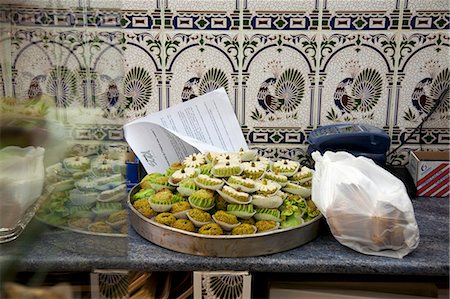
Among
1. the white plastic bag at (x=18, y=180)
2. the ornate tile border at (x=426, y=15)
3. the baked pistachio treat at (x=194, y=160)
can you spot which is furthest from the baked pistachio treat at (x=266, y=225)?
the ornate tile border at (x=426, y=15)

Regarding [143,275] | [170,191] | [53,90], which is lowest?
[143,275]

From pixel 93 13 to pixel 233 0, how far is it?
35.5 inches

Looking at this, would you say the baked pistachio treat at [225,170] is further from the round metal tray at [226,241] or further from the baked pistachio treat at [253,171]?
the round metal tray at [226,241]

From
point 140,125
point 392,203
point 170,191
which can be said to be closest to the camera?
point 392,203

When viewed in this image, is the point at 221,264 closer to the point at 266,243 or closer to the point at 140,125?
the point at 266,243

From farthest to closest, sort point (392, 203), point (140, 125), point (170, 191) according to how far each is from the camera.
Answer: point (140, 125), point (170, 191), point (392, 203)

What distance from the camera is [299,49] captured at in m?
1.51

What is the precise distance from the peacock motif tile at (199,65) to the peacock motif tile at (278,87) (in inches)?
1.5

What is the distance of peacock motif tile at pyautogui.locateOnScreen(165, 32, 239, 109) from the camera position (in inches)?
59.4

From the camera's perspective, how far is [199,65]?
152cm

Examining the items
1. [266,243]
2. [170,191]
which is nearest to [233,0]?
[170,191]

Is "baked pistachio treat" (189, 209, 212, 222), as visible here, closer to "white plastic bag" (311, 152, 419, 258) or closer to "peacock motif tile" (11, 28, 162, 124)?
"white plastic bag" (311, 152, 419, 258)

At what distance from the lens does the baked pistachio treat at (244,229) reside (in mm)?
1113

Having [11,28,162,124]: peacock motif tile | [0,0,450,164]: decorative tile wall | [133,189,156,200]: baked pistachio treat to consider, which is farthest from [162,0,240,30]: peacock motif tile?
[11,28,162,124]: peacock motif tile
